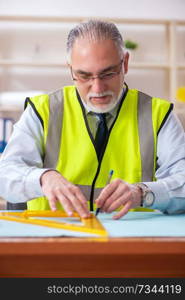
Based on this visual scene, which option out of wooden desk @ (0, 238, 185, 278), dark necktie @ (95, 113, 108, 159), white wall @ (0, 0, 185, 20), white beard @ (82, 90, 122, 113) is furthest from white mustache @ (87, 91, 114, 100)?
white wall @ (0, 0, 185, 20)

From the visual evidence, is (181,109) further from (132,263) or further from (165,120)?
(132,263)

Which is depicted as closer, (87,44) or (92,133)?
(87,44)

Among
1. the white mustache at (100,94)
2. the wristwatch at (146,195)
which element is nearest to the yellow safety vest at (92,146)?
the white mustache at (100,94)

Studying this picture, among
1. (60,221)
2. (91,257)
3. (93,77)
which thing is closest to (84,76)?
(93,77)

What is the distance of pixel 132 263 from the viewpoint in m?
0.84

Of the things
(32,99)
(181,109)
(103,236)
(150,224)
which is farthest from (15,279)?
(181,109)

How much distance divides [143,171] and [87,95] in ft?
1.03

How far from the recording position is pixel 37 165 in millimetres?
1601

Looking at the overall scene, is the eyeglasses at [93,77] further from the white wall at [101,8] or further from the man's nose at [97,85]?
the white wall at [101,8]

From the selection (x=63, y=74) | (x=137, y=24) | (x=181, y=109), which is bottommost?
(x=181, y=109)

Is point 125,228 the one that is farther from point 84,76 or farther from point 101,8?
point 101,8

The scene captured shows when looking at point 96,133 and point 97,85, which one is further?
point 96,133

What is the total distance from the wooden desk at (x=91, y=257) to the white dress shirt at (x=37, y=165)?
51 centimetres

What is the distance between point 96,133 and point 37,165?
0.23m
